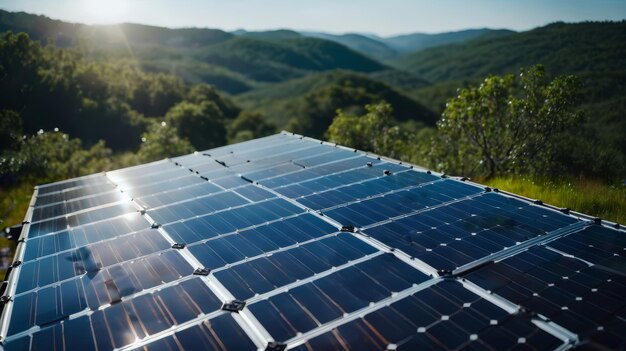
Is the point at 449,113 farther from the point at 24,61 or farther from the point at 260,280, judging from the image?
the point at 24,61

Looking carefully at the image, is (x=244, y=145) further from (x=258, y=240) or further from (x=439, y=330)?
(x=439, y=330)

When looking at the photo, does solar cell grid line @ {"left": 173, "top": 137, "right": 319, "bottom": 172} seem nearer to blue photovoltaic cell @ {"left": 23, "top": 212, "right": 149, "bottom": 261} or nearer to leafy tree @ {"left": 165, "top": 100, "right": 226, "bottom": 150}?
blue photovoltaic cell @ {"left": 23, "top": 212, "right": 149, "bottom": 261}

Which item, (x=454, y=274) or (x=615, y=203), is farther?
(x=615, y=203)

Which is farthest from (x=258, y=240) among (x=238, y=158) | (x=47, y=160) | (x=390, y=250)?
(x=47, y=160)

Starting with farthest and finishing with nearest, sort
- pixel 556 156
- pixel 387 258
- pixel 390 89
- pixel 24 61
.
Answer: pixel 390 89 < pixel 24 61 < pixel 556 156 < pixel 387 258

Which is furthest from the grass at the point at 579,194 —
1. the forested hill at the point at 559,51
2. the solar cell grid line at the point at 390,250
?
the forested hill at the point at 559,51

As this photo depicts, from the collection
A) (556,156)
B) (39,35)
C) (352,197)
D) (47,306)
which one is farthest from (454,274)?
(39,35)

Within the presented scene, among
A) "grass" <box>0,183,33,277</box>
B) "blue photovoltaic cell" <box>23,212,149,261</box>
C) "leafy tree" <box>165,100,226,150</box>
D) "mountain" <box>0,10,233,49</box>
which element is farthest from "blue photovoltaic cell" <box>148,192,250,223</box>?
"mountain" <box>0,10,233,49</box>
